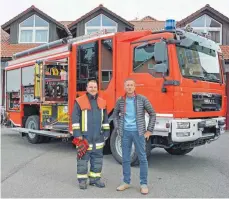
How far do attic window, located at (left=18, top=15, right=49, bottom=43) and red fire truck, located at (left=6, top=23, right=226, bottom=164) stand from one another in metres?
10.1

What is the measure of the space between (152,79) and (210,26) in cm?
1281

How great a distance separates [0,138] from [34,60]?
11.2ft

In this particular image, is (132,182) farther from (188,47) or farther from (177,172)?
(188,47)

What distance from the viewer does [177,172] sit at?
6.73 m

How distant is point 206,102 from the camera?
705 centimetres

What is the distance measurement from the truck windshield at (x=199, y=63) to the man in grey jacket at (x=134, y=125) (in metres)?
1.68

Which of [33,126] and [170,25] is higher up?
[170,25]

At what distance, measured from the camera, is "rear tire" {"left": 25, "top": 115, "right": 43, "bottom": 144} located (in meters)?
10.1

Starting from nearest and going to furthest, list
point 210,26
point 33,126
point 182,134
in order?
1. point 182,134
2. point 33,126
3. point 210,26

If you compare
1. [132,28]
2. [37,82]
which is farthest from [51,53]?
[132,28]

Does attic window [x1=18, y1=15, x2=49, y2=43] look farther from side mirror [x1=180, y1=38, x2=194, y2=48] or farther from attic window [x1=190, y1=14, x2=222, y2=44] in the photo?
side mirror [x1=180, y1=38, x2=194, y2=48]

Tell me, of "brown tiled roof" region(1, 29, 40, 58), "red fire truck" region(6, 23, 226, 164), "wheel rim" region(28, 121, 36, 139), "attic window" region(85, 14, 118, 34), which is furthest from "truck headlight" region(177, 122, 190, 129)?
"attic window" region(85, 14, 118, 34)

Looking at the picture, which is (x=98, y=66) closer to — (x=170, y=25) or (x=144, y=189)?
(x=170, y=25)

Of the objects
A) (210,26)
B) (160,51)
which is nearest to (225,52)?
(210,26)
